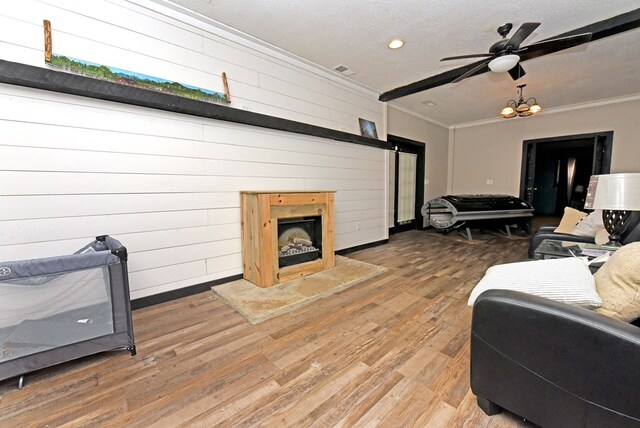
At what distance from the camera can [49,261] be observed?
1.45m

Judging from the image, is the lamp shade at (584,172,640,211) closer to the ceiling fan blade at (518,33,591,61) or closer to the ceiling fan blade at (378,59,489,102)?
the ceiling fan blade at (518,33,591,61)

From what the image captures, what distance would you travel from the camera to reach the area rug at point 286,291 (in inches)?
89.7

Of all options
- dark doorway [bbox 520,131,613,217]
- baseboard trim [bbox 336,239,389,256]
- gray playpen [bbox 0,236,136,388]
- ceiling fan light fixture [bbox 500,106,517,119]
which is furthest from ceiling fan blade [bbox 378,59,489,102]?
dark doorway [bbox 520,131,613,217]

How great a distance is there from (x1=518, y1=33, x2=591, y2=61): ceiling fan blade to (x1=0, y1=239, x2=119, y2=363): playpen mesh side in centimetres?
400

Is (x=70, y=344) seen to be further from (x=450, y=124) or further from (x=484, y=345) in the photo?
(x=450, y=124)

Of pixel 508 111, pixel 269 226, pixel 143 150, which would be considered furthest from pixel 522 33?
pixel 143 150

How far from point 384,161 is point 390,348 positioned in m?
3.64

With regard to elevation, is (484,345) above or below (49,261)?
below

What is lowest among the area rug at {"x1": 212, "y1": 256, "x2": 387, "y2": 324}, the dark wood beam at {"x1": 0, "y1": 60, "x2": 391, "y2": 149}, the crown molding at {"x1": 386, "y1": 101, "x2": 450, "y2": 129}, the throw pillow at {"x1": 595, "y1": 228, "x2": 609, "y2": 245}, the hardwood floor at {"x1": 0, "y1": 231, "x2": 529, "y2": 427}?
the hardwood floor at {"x1": 0, "y1": 231, "x2": 529, "y2": 427}

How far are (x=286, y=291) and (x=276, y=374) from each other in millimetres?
1096

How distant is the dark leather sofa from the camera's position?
34.9 inches

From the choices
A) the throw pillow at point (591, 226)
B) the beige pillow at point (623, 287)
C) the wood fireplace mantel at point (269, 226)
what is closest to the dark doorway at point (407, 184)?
the wood fireplace mantel at point (269, 226)

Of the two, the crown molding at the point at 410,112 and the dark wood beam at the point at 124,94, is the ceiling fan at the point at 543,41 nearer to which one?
the dark wood beam at the point at 124,94

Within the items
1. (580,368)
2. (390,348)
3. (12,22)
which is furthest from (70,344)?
(580,368)
